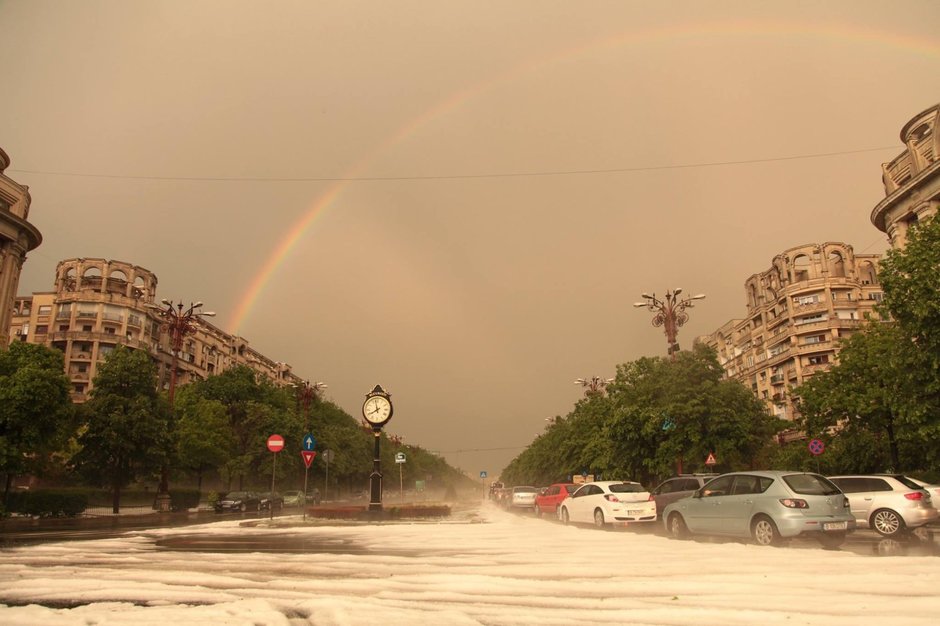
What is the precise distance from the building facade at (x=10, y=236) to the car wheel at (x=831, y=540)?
192 ft

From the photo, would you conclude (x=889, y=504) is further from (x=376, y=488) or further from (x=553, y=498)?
(x=376, y=488)

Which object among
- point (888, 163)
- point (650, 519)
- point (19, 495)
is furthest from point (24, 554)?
point (888, 163)

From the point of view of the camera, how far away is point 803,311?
8288cm

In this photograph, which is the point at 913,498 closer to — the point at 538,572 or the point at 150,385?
the point at 538,572

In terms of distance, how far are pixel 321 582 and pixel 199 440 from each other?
46.5 meters

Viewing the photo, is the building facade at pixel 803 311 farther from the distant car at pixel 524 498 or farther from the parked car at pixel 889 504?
the parked car at pixel 889 504

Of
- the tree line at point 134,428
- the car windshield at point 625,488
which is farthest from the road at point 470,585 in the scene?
the tree line at point 134,428

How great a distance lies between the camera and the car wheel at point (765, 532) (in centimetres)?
1258

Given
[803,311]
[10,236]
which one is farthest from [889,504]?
[803,311]

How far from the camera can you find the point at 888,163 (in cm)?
5400

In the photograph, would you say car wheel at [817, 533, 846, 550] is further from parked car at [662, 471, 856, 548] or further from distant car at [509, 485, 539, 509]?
distant car at [509, 485, 539, 509]

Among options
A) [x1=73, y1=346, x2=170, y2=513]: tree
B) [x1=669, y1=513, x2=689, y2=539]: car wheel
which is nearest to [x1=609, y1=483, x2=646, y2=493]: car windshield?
[x1=669, y1=513, x2=689, y2=539]: car wheel

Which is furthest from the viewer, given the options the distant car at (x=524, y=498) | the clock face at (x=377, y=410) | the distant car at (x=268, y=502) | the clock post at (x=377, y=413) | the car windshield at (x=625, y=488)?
the distant car at (x=268, y=502)

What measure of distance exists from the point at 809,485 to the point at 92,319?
86427 millimetres
